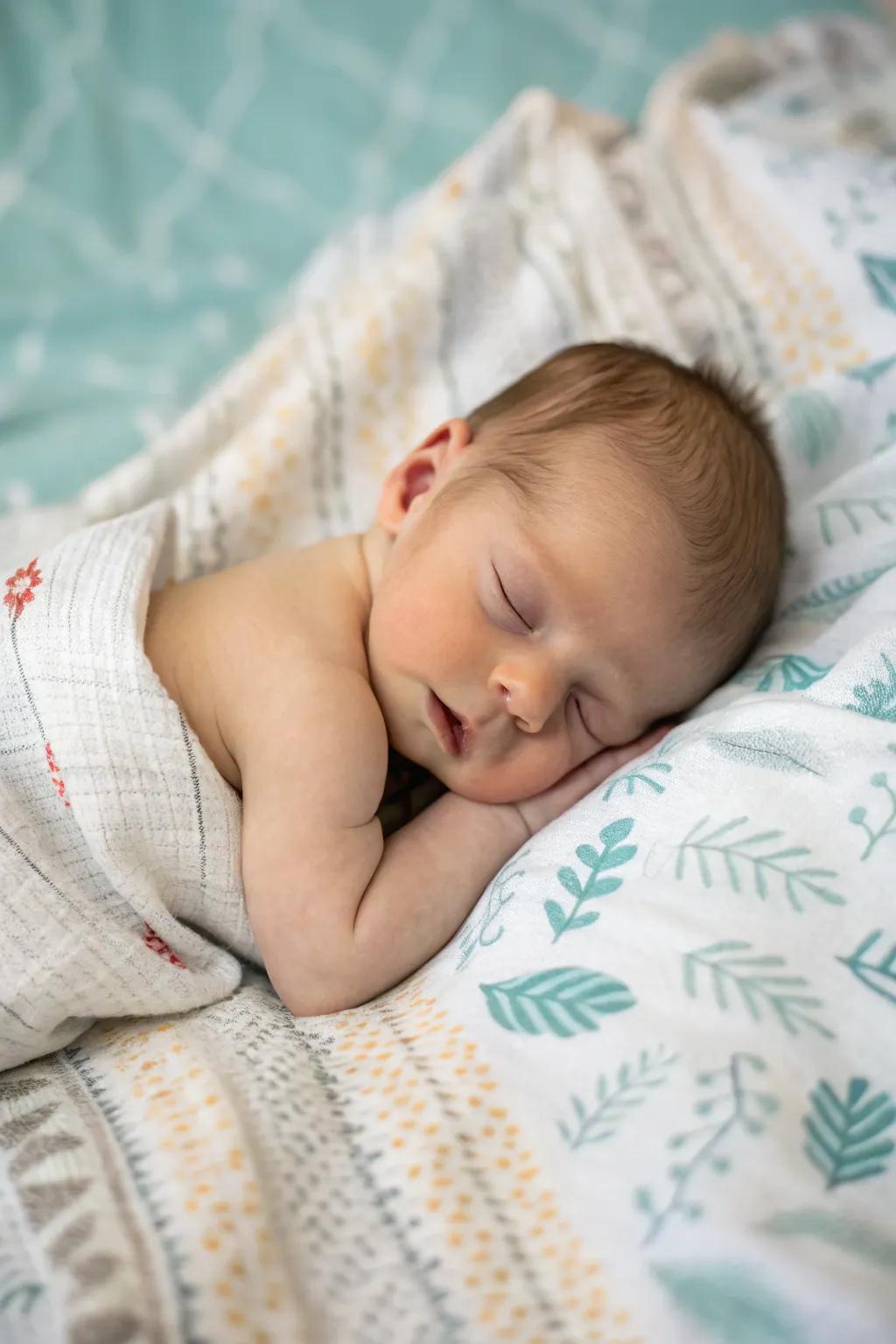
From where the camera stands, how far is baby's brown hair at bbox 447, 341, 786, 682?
101cm

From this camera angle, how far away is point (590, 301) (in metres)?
1.50

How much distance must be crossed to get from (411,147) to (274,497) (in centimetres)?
92

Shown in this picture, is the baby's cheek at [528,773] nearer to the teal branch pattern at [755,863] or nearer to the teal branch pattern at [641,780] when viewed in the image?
the teal branch pattern at [641,780]

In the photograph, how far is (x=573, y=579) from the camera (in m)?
0.98

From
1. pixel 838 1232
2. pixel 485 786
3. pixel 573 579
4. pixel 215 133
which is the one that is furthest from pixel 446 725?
pixel 215 133

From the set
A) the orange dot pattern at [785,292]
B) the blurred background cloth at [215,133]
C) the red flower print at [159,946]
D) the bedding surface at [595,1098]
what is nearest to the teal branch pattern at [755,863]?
the bedding surface at [595,1098]

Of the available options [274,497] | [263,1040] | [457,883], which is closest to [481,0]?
[274,497]

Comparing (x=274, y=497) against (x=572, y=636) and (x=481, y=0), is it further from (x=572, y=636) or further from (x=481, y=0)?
(x=481, y=0)

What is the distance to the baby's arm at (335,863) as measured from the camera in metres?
0.92

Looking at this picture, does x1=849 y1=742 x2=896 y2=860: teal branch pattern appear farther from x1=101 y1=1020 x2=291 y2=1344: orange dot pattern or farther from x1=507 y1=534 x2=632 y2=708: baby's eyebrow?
x1=101 y1=1020 x2=291 y2=1344: orange dot pattern

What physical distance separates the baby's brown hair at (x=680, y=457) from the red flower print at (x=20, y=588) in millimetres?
400

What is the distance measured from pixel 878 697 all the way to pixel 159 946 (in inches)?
24.9

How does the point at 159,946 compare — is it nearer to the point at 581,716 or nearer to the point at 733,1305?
the point at 581,716

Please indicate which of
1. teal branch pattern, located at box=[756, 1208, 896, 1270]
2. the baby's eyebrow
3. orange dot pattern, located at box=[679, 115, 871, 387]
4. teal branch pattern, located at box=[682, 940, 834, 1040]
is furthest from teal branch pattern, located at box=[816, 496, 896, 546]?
teal branch pattern, located at box=[756, 1208, 896, 1270]
